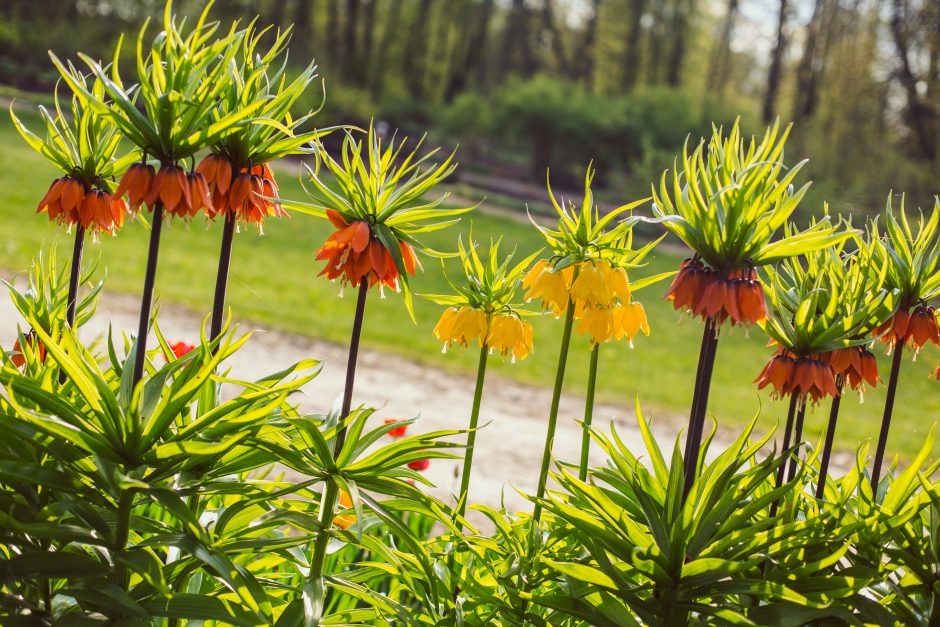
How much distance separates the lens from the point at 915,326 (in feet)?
7.53

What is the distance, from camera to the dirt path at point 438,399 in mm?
5969

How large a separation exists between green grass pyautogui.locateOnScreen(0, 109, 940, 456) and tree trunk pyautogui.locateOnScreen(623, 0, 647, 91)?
59.3 ft

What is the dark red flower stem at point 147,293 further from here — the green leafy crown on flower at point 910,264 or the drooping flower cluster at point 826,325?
the green leafy crown on flower at point 910,264

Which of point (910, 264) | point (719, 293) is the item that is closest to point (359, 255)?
point (719, 293)

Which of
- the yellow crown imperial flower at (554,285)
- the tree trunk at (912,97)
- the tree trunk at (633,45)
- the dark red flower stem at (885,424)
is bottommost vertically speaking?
the dark red flower stem at (885,424)

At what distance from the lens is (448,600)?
2180 mm

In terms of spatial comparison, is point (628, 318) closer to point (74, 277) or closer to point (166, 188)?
point (166, 188)

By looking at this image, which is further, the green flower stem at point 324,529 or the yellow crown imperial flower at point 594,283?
the yellow crown imperial flower at point 594,283

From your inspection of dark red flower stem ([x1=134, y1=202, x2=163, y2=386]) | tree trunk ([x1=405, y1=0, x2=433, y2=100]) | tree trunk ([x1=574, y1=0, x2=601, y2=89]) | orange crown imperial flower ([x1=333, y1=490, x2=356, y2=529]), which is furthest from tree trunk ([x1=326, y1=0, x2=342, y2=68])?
dark red flower stem ([x1=134, y1=202, x2=163, y2=386])

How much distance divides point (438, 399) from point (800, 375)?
562 cm

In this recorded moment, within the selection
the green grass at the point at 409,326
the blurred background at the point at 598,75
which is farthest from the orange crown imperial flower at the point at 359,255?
the blurred background at the point at 598,75

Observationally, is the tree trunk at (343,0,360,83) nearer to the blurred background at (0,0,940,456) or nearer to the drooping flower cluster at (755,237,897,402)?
the blurred background at (0,0,940,456)

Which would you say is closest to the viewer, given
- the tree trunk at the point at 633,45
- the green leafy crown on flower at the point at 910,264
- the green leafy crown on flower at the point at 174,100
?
the green leafy crown on flower at the point at 174,100

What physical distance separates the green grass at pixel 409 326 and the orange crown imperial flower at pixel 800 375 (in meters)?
5.02
